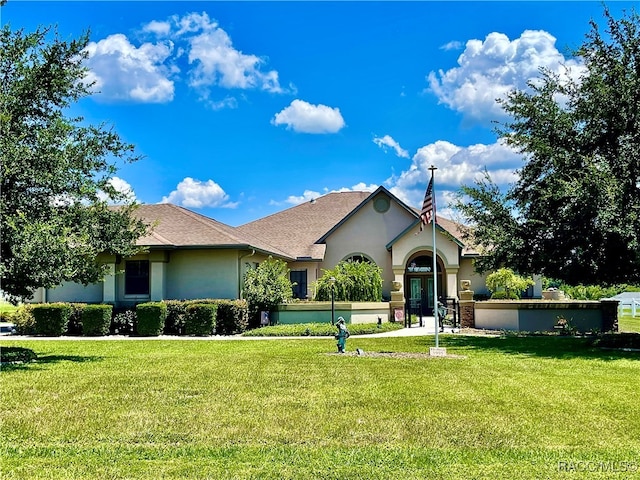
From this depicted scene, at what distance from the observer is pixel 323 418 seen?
297 inches

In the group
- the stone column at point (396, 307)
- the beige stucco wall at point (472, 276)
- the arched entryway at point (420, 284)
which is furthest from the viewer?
the arched entryway at point (420, 284)

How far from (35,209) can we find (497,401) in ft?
34.4

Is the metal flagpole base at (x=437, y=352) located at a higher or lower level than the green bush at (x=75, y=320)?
lower

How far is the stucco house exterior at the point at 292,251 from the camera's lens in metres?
24.2

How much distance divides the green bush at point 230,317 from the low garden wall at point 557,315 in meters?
9.88

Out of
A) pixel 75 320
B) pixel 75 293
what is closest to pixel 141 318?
pixel 75 320

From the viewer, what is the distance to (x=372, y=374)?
11133 millimetres

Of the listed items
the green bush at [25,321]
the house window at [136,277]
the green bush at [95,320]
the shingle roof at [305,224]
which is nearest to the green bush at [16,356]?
the green bush at [95,320]

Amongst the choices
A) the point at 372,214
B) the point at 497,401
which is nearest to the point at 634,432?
the point at 497,401

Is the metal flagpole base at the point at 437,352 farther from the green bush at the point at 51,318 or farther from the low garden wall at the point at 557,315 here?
the green bush at the point at 51,318

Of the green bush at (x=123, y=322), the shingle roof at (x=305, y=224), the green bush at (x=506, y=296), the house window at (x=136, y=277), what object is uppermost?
the shingle roof at (x=305, y=224)

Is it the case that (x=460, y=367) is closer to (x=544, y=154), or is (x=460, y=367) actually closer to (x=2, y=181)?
(x=544, y=154)

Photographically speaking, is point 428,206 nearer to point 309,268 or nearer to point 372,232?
point 372,232

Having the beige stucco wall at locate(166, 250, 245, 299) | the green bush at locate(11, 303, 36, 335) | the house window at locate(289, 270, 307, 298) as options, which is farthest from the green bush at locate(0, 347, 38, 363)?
the house window at locate(289, 270, 307, 298)
